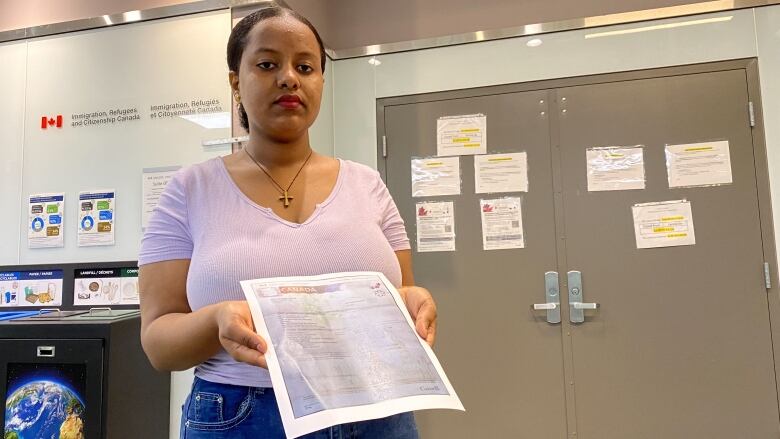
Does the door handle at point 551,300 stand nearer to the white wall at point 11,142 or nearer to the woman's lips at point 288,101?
the woman's lips at point 288,101

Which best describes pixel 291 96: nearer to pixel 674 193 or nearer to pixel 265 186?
pixel 265 186

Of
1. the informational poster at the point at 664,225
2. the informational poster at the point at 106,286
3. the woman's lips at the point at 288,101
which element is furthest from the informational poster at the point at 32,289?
the informational poster at the point at 664,225

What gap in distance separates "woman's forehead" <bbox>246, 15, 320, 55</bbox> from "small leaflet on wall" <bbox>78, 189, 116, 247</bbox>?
1.48 metres

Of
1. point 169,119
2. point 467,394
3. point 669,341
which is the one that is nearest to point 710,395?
point 669,341

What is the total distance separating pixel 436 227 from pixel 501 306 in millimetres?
479

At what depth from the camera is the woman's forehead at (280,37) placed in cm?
91

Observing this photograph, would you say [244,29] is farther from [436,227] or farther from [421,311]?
[436,227]

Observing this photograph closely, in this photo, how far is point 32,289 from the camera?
2.15 m

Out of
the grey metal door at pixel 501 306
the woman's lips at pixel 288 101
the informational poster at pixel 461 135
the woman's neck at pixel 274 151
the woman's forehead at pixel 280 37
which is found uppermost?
the informational poster at pixel 461 135

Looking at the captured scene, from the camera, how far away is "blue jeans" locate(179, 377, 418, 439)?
78 centimetres

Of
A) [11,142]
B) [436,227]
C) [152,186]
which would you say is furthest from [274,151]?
[11,142]

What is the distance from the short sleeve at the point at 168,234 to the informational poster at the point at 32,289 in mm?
1611

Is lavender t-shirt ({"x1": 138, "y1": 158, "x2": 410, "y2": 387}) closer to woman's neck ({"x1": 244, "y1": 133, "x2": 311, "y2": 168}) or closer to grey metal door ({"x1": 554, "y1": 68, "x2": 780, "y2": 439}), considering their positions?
woman's neck ({"x1": 244, "y1": 133, "x2": 311, "y2": 168})

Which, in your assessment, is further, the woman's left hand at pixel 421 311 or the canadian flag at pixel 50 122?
the canadian flag at pixel 50 122
